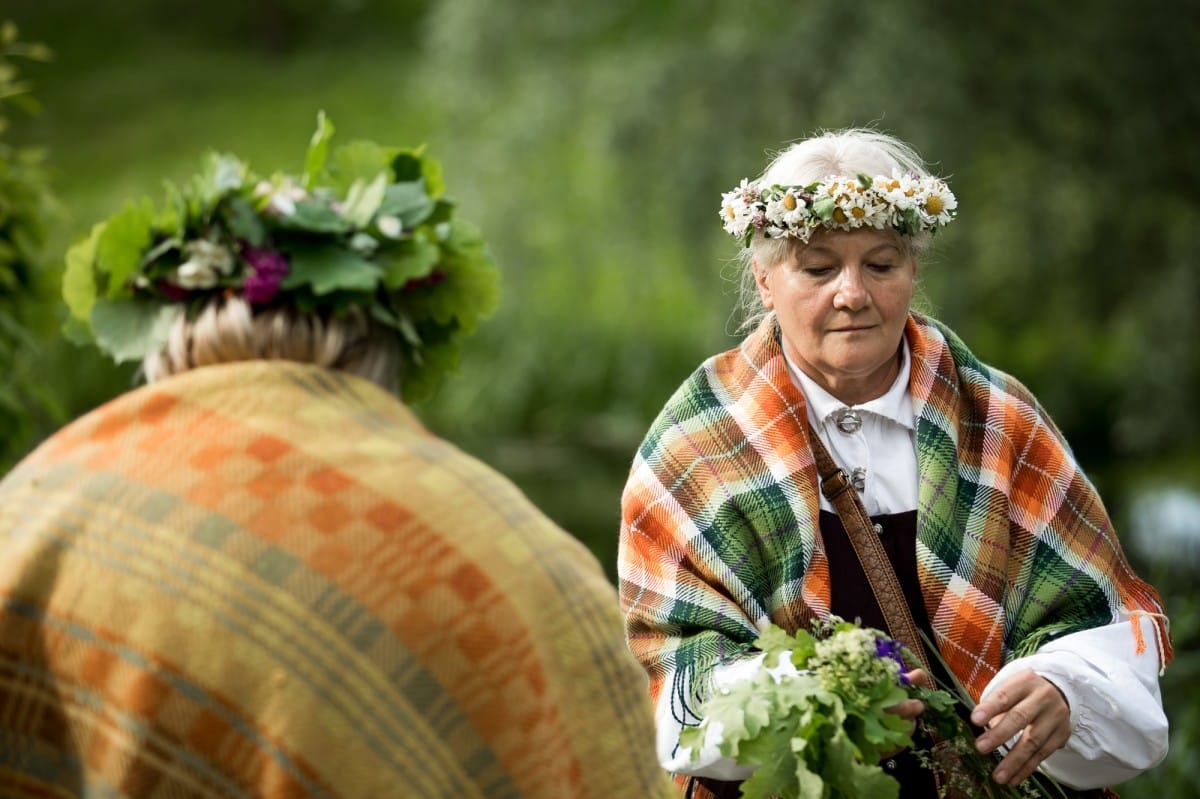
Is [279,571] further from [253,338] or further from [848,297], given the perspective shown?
[848,297]

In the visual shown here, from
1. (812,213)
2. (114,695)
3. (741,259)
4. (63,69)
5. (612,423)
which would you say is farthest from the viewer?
(63,69)

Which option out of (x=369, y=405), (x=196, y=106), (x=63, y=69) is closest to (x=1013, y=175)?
(x=369, y=405)

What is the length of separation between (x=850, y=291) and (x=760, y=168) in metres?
7.69

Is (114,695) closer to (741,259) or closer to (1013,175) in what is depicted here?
(741,259)

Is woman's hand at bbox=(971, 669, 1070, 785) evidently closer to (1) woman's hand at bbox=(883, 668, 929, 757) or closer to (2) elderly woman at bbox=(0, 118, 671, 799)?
(1) woman's hand at bbox=(883, 668, 929, 757)

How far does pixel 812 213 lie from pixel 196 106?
1270 inches

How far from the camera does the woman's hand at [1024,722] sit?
9.78 ft

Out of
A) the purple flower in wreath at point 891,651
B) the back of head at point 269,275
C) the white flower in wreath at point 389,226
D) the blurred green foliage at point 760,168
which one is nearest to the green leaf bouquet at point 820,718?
the purple flower in wreath at point 891,651

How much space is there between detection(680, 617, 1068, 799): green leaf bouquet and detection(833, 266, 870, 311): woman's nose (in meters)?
0.71

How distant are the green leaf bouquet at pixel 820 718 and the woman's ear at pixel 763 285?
833mm

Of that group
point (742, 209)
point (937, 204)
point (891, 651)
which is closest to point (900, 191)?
point (937, 204)

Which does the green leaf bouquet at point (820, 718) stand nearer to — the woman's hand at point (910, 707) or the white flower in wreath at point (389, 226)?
the woman's hand at point (910, 707)

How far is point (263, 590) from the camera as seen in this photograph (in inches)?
80.0

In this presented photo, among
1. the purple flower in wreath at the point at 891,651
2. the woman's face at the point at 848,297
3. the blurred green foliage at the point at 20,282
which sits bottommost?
the purple flower in wreath at the point at 891,651
